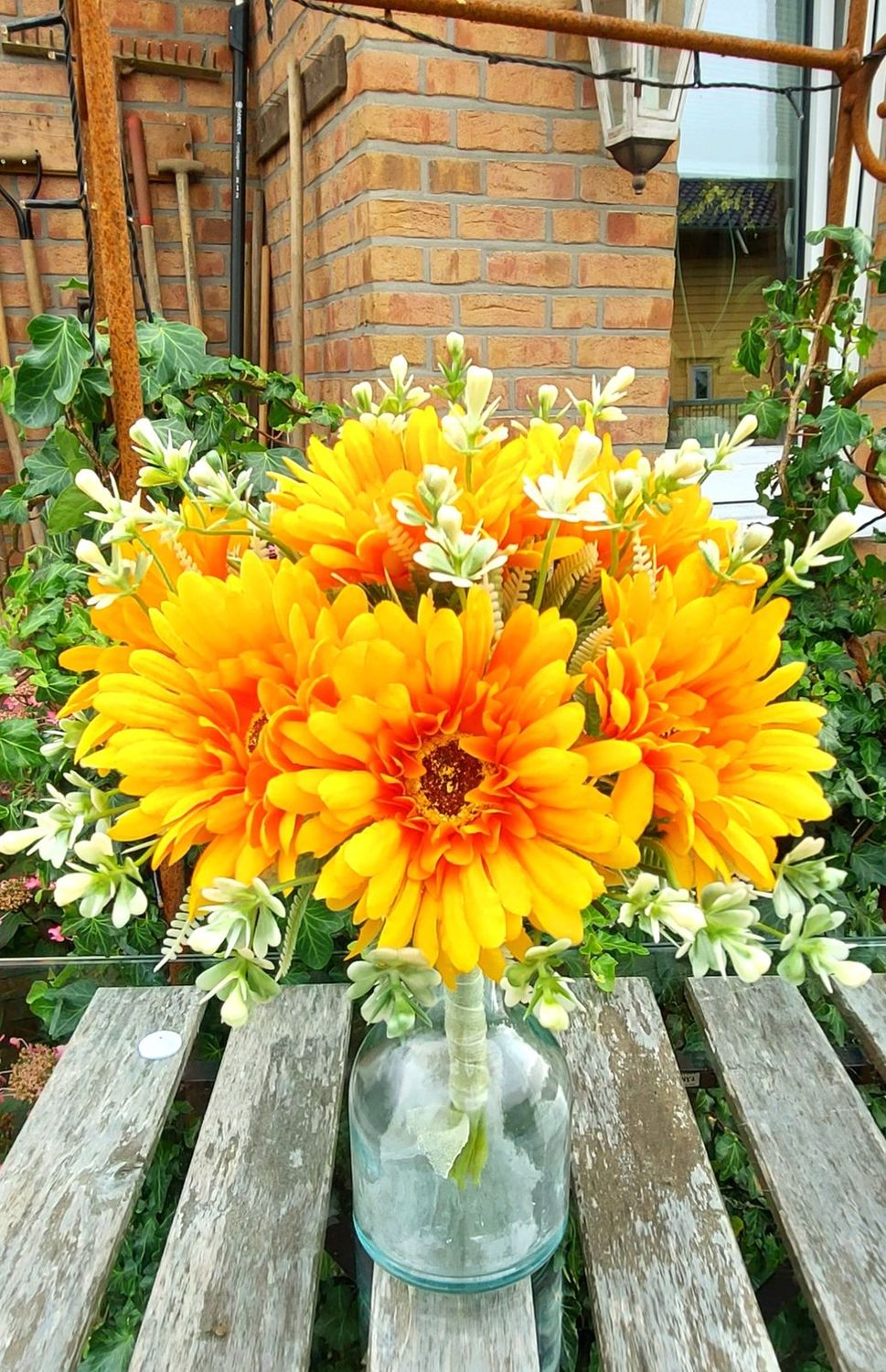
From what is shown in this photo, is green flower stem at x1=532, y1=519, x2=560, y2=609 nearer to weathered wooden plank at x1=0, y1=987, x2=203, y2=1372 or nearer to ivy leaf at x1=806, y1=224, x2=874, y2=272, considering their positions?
weathered wooden plank at x1=0, y1=987, x2=203, y2=1372

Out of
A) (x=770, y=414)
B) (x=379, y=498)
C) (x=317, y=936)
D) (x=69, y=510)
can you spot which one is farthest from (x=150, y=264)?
(x=379, y=498)

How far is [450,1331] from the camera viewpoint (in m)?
0.62

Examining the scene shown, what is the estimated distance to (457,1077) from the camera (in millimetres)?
607

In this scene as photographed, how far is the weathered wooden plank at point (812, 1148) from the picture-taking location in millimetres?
640

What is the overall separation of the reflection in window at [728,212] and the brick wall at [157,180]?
1.10m

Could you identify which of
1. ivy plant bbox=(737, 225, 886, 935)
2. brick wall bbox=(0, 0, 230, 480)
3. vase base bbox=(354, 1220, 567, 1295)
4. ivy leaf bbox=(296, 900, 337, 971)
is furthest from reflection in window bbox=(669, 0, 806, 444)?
vase base bbox=(354, 1220, 567, 1295)

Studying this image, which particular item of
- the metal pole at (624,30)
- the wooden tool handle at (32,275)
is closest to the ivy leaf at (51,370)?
the metal pole at (624,30)

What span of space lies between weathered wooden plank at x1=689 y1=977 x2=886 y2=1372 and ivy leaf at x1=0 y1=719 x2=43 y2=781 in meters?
0.77

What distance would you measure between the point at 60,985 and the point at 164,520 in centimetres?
84

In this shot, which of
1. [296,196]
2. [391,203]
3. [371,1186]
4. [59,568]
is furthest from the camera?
[296,196]

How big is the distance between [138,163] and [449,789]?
7.41ft

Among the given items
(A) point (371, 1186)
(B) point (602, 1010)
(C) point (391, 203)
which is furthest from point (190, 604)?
(C) point (391, 203)

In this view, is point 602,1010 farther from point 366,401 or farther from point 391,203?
point 391,203

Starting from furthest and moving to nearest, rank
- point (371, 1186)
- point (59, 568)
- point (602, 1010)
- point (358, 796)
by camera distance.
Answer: point (59, 568), point (602, 1010), point (371, 1186), point (358, 796)
